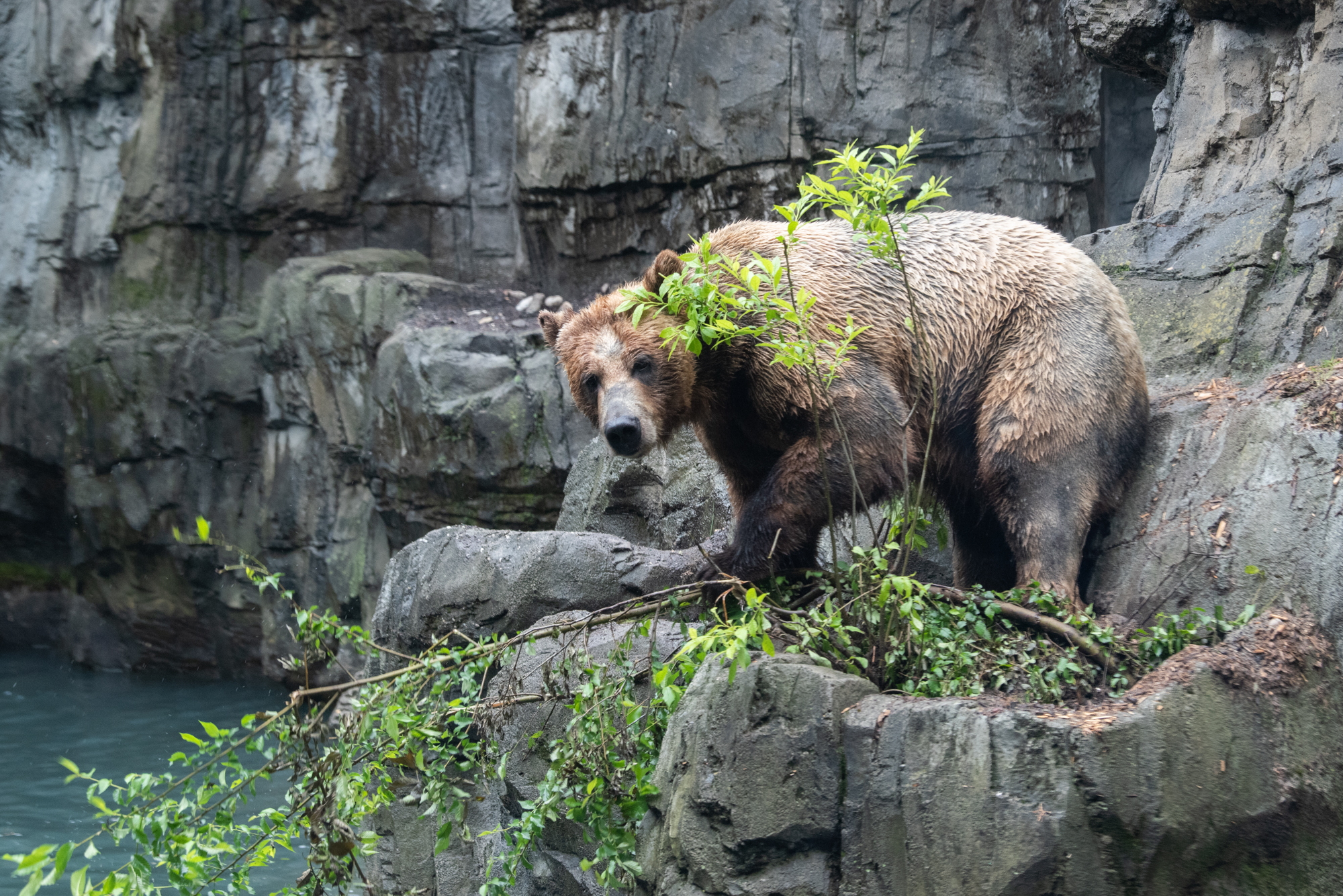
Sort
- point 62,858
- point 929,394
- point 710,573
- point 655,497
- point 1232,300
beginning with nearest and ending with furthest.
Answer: point 62,858, point 710,573, point 929,394, point 1232,300, point 655,497

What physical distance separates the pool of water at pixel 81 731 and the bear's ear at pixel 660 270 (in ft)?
16.9

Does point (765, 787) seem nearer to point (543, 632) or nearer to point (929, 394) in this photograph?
point (543, 632)

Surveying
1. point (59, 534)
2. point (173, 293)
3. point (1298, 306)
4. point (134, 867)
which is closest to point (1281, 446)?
point (1298, 306)

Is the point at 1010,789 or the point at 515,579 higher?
the point at 1010,789

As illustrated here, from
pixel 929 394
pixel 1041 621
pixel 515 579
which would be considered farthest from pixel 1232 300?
pixel 515 579

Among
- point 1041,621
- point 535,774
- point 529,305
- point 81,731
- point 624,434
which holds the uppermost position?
point 529,305

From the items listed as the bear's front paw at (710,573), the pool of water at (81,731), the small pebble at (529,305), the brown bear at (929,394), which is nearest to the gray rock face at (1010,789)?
the bear's front paw at (710,573)

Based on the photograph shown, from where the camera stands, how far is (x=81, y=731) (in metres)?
9.88

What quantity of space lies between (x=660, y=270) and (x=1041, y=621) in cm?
177

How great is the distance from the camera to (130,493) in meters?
11.8

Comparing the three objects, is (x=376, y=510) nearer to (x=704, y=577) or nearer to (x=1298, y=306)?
(x=704, y=577)

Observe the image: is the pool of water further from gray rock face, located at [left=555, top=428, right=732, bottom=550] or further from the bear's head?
the bear's head

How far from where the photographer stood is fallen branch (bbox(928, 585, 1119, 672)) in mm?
3336

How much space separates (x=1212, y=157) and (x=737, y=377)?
3.35 m
